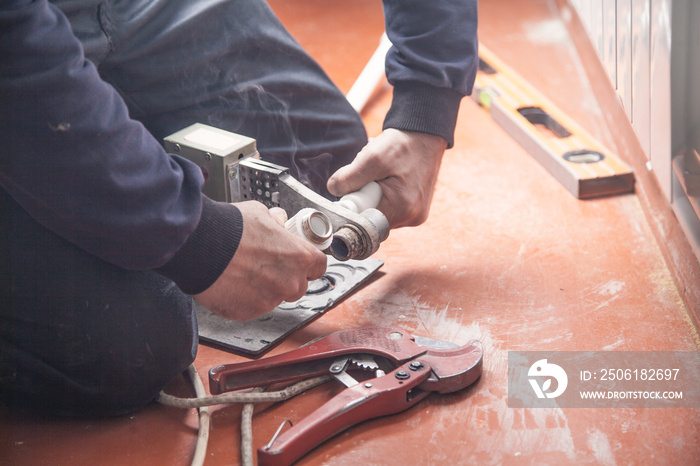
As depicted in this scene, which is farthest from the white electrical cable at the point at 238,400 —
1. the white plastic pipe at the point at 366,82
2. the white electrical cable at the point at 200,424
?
the white plastic pipe at the point at 366,82

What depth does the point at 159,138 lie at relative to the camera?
1478 millimetres

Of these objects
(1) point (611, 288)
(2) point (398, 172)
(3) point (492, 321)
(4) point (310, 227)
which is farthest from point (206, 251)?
(1) point (611, 288)

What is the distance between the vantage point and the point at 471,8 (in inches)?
55.2

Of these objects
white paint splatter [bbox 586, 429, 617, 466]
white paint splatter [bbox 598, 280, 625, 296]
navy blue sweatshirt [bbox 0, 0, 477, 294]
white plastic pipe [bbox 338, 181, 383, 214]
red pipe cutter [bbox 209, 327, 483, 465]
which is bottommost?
white paint splatter [bbox 598, 280, 625, 296]

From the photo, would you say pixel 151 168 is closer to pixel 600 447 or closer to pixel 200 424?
pixel 200 424

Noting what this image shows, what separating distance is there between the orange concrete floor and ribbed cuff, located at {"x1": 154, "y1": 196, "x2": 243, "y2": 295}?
237 mm

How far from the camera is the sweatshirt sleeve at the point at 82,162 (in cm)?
83

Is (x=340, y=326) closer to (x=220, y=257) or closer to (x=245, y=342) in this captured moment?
(x=245, y=342)

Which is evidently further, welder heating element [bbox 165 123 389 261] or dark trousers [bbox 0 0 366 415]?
welder heating element [bbox 165 123 389 261]

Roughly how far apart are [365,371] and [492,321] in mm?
285

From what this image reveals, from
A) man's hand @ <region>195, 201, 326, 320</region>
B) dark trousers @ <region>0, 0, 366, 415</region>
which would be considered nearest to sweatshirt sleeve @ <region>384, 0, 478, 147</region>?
dark trousers @ <region>0, 0, 366, 415</region>

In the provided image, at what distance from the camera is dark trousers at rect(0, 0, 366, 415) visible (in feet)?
3.36

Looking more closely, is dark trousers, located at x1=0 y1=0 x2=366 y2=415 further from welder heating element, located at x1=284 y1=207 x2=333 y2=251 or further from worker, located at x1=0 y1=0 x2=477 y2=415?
welder heating element, located at x1=284 y1=207 x2=333 y2=251

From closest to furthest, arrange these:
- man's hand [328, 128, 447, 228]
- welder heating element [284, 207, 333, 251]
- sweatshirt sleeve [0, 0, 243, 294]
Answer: sweatshirt sleeve [0, 0, 243, 294], welder heating element [284, 207, 333, 251], man's hand [328, 128, 447, 228]
